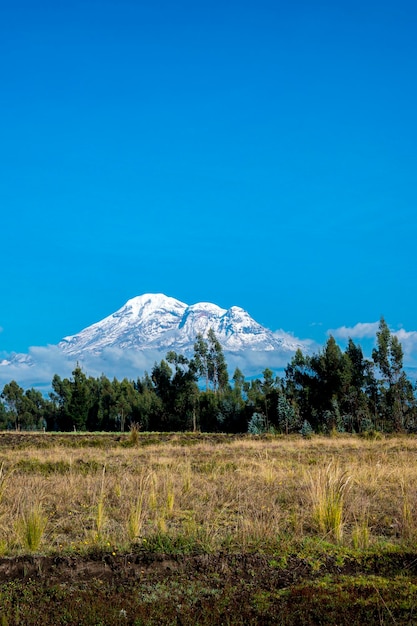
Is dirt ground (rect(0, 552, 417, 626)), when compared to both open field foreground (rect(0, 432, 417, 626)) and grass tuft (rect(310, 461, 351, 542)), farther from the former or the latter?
grass tuft (rect(310, 461, 351, 542))

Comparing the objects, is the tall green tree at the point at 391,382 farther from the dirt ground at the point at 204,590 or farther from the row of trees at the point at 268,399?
the dirt ground at the point at 204,590

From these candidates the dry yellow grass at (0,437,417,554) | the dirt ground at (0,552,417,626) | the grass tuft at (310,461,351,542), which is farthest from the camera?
the grass tuft at (310,461,351,542)

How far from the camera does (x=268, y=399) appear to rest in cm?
7488

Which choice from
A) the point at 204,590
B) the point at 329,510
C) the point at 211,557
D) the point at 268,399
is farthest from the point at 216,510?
the point at 268,399

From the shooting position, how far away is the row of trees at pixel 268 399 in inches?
2697

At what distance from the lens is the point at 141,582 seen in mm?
6367

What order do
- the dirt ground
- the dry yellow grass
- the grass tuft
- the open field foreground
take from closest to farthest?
the dirt ground < the open field foreground < the dry yellow grass < the grass tuft

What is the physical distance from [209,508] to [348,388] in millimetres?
62935

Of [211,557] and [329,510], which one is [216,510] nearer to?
[329,510]

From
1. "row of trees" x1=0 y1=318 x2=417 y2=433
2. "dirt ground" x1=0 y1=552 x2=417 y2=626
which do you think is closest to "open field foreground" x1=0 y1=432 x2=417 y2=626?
"dirt ground" x1=0 y1=552 x2=417 y2=626

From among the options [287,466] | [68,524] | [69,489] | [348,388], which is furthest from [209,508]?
[348,388]

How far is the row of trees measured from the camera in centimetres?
6850

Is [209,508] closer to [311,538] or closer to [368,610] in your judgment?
[311,538]

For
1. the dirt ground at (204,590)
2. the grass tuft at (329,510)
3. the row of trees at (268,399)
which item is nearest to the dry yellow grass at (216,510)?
the grass tuft at (329,510)
